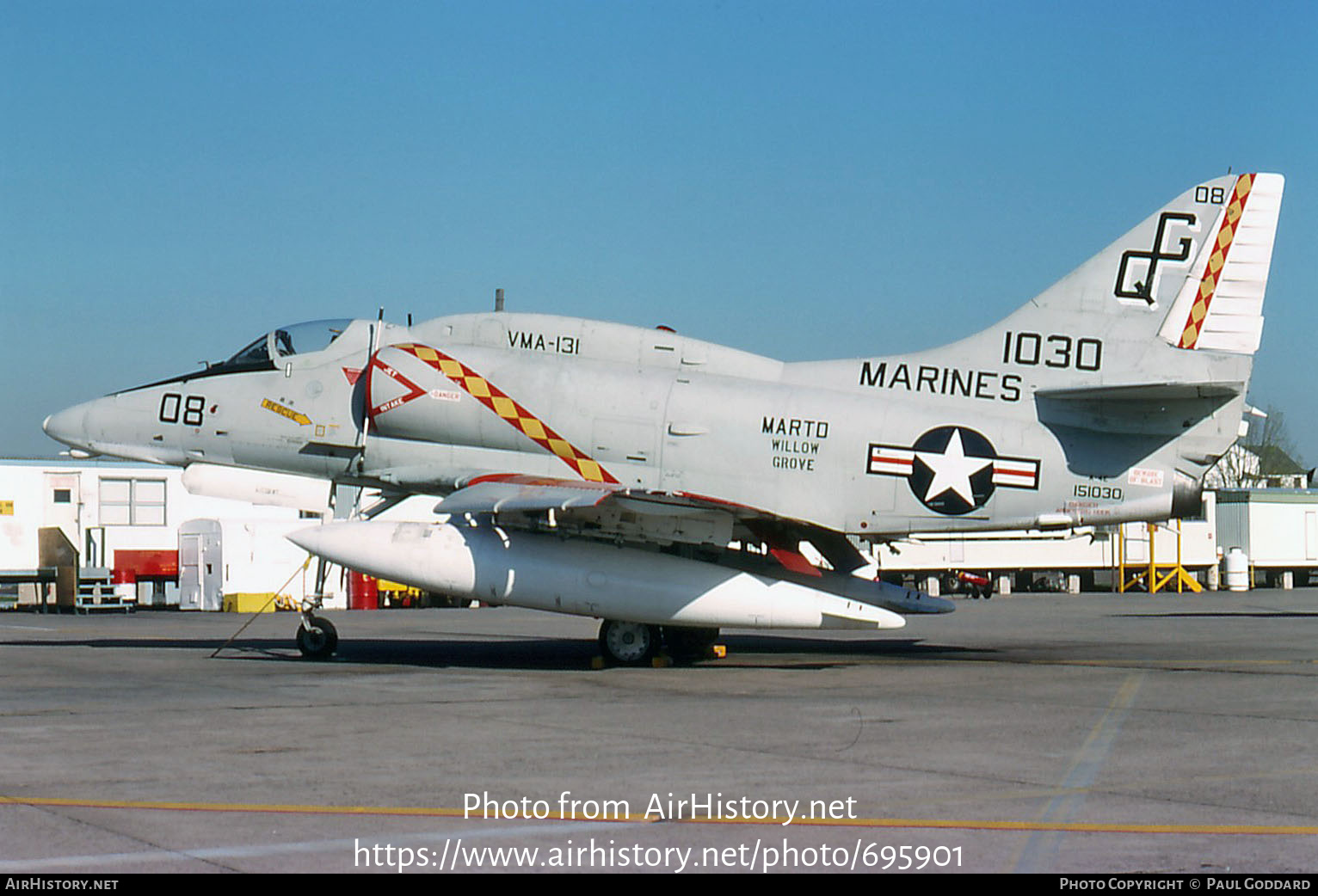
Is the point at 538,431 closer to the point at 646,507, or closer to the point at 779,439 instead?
the point at 646,507

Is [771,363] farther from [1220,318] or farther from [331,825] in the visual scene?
[331,825]

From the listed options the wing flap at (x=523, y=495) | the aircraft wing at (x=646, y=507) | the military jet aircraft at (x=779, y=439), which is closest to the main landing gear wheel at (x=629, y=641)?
the military jet aircraft at (x=779, y=439)

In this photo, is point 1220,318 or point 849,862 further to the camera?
point 1220,318

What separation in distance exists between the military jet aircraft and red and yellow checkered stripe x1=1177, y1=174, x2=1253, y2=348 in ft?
0.08

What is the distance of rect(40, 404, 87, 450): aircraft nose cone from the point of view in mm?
20547

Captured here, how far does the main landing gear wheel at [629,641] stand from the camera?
60.8ft

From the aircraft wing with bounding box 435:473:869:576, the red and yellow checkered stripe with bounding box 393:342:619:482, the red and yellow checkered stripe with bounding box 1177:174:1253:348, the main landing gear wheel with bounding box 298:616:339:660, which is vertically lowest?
the main landing gear wheel with bounding box 298:616:339:660

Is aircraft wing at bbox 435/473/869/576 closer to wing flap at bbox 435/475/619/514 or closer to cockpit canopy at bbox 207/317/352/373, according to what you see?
wing flap at bbox 435/475/619/514

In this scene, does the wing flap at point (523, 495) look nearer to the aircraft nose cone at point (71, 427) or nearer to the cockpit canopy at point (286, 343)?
the cockpit canopy at point (286, 343)

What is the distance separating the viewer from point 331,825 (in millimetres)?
7660

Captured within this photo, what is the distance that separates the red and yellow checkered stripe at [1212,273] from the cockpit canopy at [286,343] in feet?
37.4

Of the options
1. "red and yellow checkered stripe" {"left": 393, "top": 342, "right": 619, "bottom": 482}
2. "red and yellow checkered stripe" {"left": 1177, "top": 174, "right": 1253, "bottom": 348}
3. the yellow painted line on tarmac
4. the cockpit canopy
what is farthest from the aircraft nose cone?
"red and yellow checkered stripe" {"left": 1177, "top": 174, "right": 1253, "bottom": 348}
